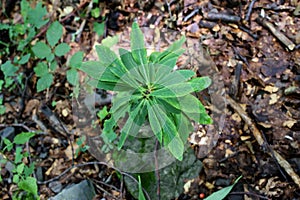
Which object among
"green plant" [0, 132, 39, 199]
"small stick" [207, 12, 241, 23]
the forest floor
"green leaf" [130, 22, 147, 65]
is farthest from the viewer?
"small stick" [207, 12, 241, 23]

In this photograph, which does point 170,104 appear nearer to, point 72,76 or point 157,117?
point 157,117

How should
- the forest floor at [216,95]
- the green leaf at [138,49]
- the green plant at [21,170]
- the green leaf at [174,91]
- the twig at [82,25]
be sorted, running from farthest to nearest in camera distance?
the twig at [82,25] → the forest floor at [216,95] → the green plant at [21,170] → the green leaf at [138,49] → the green leaf at [174,91]

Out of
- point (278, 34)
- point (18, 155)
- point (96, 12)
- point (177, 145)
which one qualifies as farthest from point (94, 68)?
point (278, 34)

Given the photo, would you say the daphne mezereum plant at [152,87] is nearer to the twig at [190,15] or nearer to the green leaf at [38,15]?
the twig at [190,15]

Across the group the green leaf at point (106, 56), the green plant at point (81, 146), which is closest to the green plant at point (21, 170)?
the green plant at point (81, 146)

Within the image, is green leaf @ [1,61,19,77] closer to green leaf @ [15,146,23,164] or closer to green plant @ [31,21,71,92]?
green plant @ [31,21,71,92]

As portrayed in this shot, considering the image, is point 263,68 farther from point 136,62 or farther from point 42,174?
point 42,174

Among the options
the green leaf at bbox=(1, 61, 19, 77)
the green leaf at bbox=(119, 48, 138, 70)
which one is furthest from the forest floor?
the green leaf at bbox=(119, 48, 138, 70)
